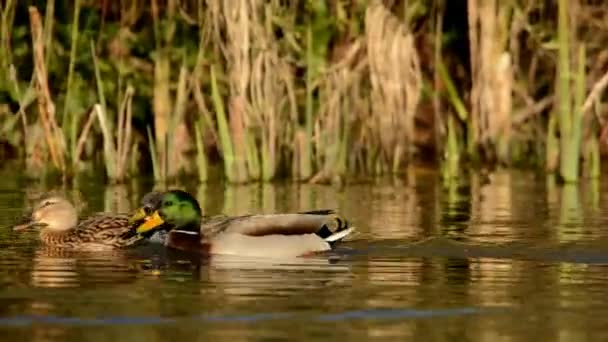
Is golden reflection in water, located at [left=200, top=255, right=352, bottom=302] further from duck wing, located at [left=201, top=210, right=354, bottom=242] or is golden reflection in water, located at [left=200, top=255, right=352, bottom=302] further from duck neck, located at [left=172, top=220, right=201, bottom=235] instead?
duck neck, located at [left=172, top=220, right=201, bottom=235]

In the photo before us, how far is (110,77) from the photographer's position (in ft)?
62.5

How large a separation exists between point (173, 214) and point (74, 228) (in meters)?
0.80

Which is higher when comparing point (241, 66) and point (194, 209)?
point (241, 66)

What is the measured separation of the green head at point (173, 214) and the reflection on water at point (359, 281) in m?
0.18

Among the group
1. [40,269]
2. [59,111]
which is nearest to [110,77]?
[59,111]

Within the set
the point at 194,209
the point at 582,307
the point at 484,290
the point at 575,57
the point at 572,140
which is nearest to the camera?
the point at 582,307

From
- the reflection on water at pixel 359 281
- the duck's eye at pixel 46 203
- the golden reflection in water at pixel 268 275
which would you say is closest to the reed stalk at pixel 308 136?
the reflection on water at pixel 359 281

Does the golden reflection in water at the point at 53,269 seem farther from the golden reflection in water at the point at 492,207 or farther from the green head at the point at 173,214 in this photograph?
the golden reflection in water at the point at 492,207

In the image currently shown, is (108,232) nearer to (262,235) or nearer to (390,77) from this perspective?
(262,235)

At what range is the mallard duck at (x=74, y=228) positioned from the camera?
13.1 m

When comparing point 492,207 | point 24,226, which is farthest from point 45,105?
point 24,226

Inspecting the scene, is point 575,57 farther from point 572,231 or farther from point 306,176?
point 572,231

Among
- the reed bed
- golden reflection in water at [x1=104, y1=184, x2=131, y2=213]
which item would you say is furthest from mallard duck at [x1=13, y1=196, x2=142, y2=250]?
the reed bed

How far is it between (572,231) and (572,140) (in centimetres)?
384
